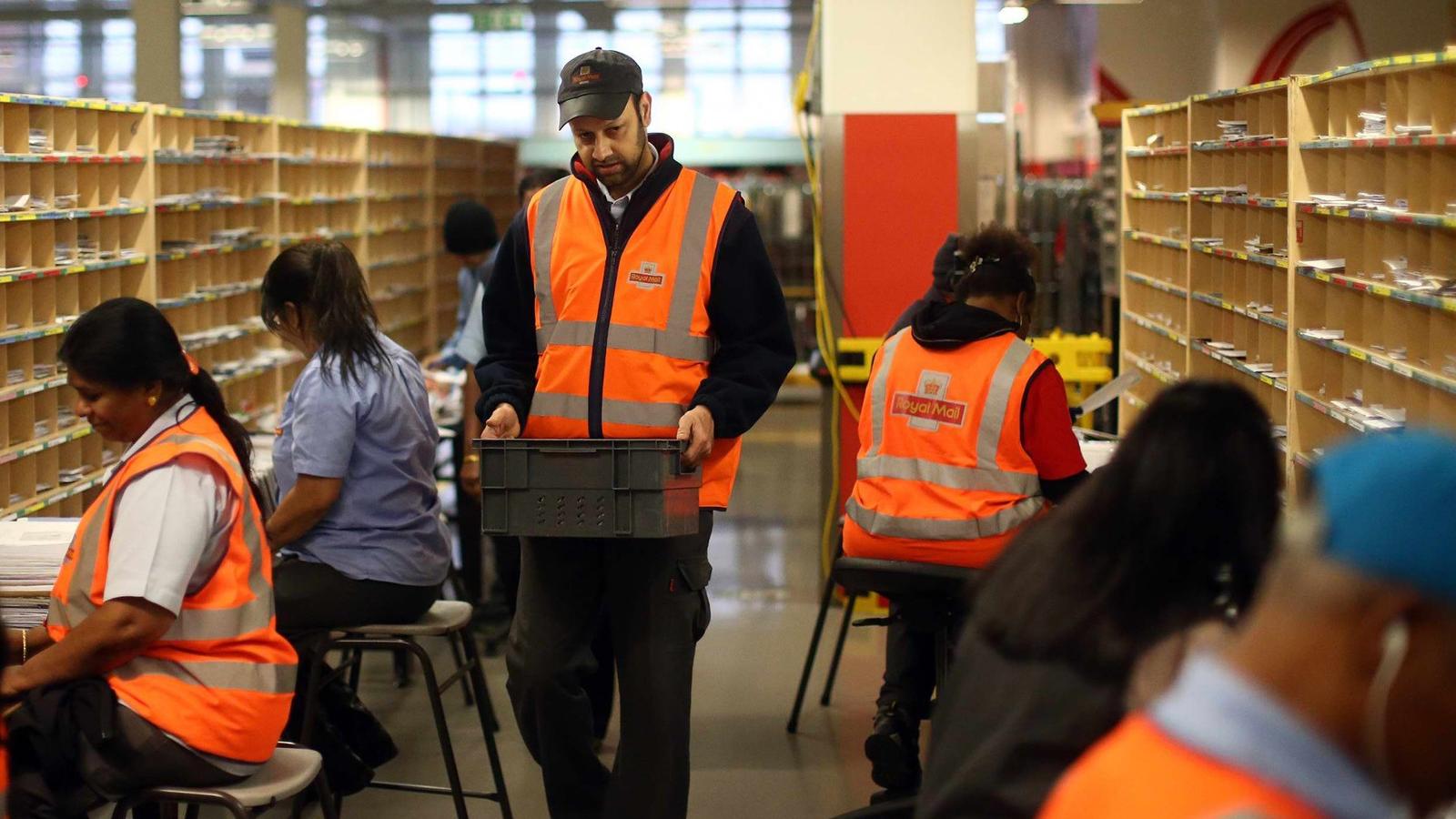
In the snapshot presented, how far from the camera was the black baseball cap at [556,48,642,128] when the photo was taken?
319 cm

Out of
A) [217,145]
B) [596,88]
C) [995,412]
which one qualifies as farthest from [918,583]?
[217,145]

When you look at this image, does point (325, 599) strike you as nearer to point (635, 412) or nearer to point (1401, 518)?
point (635, 412)

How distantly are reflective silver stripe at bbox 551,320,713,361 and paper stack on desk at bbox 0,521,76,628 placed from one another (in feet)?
3.81

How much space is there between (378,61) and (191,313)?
1604 cm

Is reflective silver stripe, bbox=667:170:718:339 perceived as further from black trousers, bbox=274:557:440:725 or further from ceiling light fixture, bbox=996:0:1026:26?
ceiling light fixture, bbox=996:0:1026:26

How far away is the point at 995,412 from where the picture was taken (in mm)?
3645

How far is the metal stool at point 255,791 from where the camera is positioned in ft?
8.89

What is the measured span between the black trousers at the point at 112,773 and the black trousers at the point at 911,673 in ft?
6.05

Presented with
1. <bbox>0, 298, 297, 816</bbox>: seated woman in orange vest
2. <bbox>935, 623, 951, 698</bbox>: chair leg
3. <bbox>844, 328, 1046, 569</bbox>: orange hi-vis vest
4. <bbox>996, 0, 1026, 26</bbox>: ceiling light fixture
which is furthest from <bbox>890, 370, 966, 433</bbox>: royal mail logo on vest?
<bbox>996, 0, 1026, 26</bbox>: ceiling light fixture

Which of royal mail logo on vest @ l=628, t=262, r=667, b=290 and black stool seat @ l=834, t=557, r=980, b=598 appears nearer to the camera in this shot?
royal mail logo on vest @ l=628, t=262, r=667, b=290

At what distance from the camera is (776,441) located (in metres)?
11.7

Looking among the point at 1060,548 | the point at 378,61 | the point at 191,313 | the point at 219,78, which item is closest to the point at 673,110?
the point at 378,61

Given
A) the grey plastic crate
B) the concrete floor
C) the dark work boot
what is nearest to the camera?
the grey plastic crate

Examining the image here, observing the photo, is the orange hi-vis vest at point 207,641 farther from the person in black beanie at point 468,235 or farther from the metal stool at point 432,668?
the person in black beanie at point 468,235
